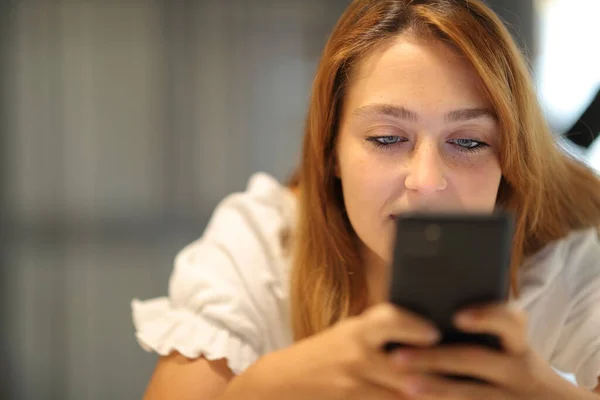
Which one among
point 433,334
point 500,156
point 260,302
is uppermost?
point 500,156

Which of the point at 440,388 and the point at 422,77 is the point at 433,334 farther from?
the point at 422,77

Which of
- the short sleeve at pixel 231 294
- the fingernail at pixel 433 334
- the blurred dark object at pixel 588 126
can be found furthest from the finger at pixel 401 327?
the blurred dark object at pixel 588 126

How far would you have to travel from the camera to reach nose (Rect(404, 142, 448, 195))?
0.59m

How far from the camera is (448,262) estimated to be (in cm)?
38

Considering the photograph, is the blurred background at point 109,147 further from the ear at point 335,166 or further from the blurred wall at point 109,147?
the ear at point 335,166

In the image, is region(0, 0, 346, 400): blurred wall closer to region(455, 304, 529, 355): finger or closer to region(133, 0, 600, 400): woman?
region(133, 0, 600, 400): woman

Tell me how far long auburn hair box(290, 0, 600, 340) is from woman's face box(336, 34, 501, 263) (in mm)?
19

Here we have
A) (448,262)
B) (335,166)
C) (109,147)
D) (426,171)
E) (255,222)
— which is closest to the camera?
(448,262)

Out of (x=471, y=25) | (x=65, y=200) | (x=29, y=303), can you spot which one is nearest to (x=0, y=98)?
(x=65, y=200)

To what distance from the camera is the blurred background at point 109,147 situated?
161 centimetres

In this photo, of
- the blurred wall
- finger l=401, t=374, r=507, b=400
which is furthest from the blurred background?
finger l=401, t=374, r=507, b=400

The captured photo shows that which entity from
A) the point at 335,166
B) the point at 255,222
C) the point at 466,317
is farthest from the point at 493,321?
the point at 255,222

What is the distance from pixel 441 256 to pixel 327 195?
39cm

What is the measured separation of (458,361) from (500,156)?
0.99 feet
